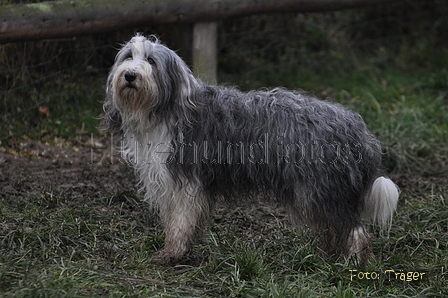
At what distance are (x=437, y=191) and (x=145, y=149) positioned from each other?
248cm

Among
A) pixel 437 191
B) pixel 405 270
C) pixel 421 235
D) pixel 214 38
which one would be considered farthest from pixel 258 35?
pixel 405 270

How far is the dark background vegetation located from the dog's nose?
3.27 ft

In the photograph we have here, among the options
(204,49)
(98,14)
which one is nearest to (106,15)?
(98,14)

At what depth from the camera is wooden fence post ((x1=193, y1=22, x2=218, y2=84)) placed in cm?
514

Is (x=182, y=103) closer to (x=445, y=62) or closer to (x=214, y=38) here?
(x=214, y=38)

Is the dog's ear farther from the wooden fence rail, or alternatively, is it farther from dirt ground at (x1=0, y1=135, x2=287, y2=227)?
the wooden fence rail

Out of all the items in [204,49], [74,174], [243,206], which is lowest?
[243,206]

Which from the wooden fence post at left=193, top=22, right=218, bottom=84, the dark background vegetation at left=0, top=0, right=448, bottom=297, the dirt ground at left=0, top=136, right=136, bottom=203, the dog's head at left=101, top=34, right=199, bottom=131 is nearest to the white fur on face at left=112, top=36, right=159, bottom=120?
the dog's head at left=101, top=34, right=199, bottom=131

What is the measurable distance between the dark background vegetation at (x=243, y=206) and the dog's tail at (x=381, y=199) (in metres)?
0.28

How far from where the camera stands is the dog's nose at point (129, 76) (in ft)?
11.0

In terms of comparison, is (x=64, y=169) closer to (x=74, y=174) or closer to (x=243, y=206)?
(x=74, y=174)

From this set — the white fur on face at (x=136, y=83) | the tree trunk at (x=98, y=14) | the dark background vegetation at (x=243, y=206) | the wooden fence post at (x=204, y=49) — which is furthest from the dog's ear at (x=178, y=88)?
the wooden fence post at (x=204, y=49)

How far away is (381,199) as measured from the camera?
346 cm

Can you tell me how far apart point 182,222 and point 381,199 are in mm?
1136
